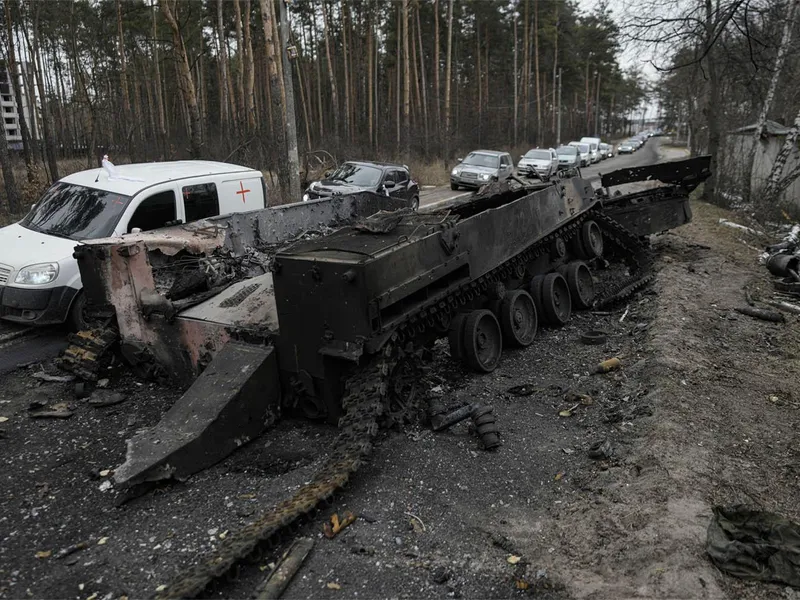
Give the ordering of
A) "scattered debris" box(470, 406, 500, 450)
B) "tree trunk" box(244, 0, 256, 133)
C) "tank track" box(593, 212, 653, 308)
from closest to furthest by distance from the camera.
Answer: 1. "scattered debris" box(470, 406, 500, 450)
2. "tank track" box(593, 212, 653, 308)
3. "tree trunk" box(244, 0, 256, 133)

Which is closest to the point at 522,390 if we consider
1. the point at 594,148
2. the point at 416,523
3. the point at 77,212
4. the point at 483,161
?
the point at 416,523

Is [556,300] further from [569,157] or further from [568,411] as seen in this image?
[569,157]

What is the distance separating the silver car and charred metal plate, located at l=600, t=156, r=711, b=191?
11.4m

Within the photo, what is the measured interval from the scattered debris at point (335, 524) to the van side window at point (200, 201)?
582 centimetres

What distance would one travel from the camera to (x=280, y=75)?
17.4m

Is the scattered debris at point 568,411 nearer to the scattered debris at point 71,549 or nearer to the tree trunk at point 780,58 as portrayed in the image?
the scattered debris at point 71,549

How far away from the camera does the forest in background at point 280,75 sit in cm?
2275

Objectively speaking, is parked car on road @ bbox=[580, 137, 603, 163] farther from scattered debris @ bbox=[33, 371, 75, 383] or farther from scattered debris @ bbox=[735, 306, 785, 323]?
scattered debris @ bbox=[33, 371, 75, 383]

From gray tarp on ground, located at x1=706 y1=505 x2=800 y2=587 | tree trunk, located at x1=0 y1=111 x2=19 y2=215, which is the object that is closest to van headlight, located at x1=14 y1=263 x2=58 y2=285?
gray tarp on ground, located at x1=706 y1=505 x2=800 y2=587

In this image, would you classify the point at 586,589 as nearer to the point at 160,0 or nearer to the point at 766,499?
the point at 766,499

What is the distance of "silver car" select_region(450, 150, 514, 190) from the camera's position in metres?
23.7

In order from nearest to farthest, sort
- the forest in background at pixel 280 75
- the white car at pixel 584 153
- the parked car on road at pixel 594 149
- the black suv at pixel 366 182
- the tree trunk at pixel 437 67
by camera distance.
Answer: the black suv at pixel 366 182 < the forest in background at pixel 280 75 < the tree trunk at pixel 437 67 < the white car at pixel 584 153 < the parked car on road at pixel 594 149

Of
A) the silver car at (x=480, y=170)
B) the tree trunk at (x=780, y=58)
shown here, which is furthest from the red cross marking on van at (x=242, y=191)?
the silver car at (x=480, y=170)

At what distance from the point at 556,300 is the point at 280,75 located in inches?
468
